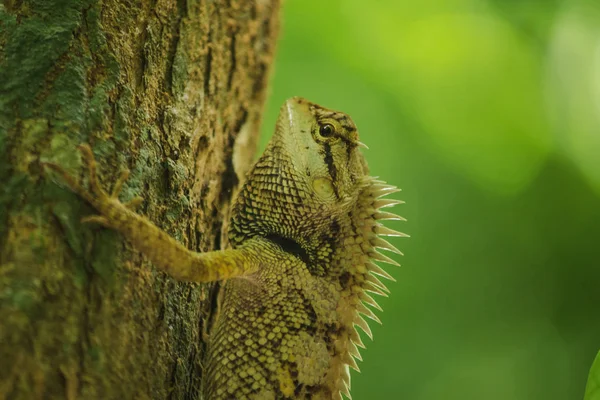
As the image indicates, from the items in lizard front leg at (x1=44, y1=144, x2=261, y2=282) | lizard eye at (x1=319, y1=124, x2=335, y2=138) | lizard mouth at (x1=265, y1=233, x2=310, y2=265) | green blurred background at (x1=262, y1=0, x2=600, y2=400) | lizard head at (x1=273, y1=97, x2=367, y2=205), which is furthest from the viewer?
green blurred background at (x1=262, y1=0, x2=600, y2=400)

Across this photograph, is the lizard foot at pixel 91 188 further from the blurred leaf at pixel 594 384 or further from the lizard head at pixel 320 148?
the blurred leaf at pixel 594 384

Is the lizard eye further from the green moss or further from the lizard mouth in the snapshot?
the green moss

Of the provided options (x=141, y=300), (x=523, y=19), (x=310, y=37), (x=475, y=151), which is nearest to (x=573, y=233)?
(x=475, y=151)

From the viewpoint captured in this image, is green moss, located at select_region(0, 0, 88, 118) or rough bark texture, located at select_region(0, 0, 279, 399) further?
green moss, located at select_region(0, 0, 88, 118)

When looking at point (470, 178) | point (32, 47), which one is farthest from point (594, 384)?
point (470, 178)

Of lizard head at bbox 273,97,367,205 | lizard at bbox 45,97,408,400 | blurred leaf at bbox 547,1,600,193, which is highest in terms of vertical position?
blurred leaf at bbox 547,1,600,193

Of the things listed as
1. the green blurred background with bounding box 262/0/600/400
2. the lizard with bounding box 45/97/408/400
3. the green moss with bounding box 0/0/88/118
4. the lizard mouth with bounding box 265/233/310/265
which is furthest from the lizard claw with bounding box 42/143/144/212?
the green blurred background with bounding box 262/0/600/400
